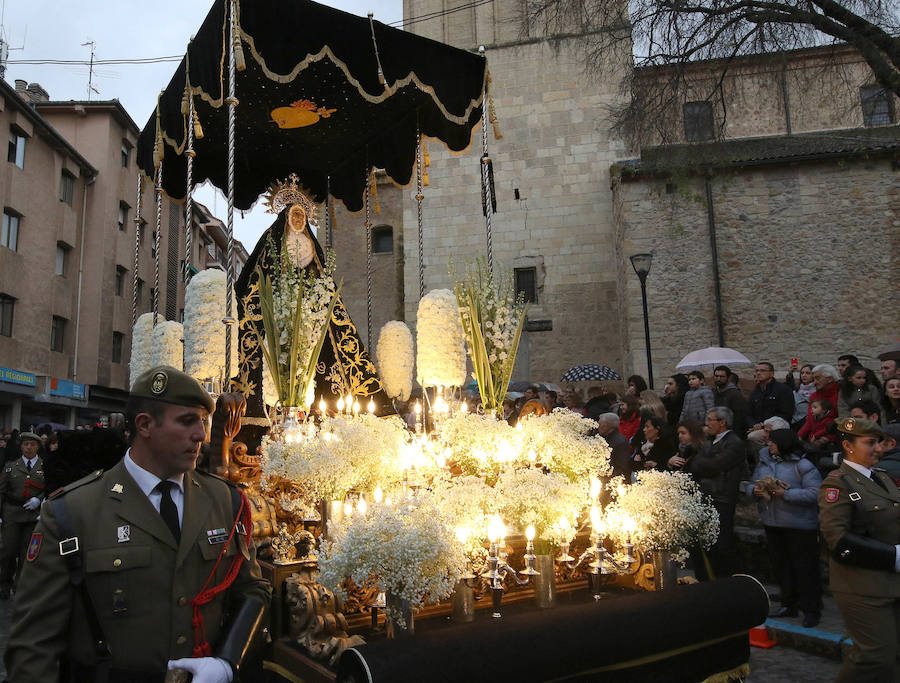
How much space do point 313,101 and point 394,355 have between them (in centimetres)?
334

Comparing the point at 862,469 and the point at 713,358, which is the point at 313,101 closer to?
the point at 862,469

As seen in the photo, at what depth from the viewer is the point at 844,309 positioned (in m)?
18.4

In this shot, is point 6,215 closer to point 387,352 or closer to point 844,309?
point 387,352

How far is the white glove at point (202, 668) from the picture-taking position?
7.42 feet

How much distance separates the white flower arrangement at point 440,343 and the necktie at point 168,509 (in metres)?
4.51

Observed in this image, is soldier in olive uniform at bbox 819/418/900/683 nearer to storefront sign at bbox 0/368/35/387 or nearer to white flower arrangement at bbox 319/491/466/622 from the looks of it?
white flower arrangement at bbox 319/491/466/622

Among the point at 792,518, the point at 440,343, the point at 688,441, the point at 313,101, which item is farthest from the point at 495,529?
the point at 313,101

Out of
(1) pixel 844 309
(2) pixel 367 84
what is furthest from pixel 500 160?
(2) pixel 367 84

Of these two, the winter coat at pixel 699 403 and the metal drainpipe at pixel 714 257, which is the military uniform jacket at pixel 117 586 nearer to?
the winter coat at pixel 699 403

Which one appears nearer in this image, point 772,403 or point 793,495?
point 793,495

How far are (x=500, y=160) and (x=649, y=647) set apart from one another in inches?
783

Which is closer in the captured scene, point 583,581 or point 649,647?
point 649,647

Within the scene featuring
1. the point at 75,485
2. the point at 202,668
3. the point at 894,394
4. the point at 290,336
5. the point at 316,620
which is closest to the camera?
the point at 202,668

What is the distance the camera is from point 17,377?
69.5ft
